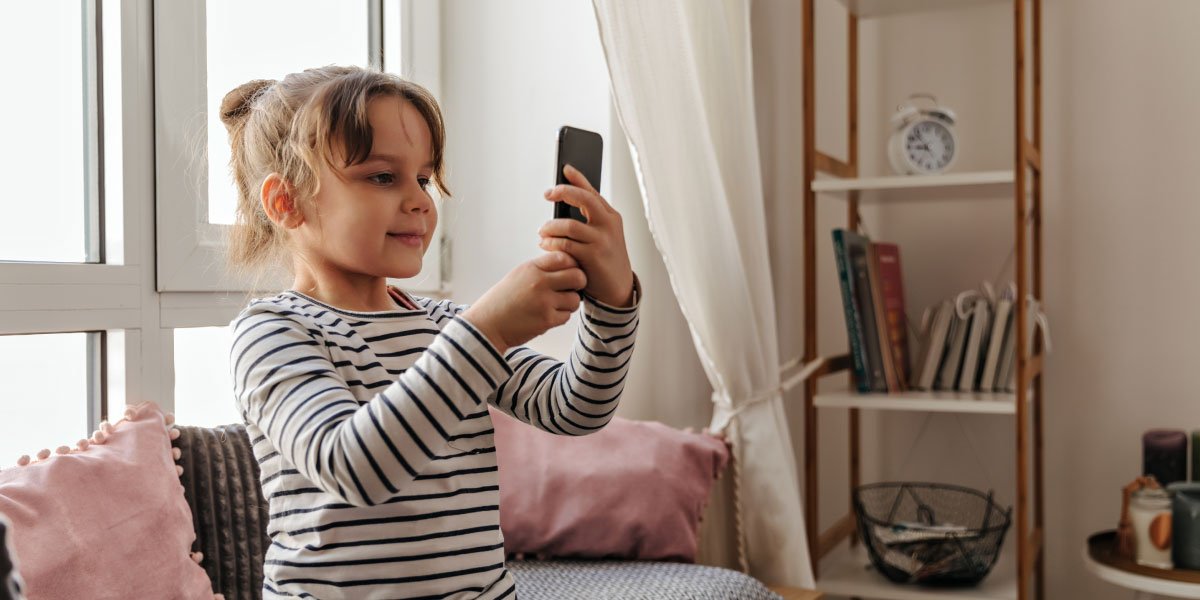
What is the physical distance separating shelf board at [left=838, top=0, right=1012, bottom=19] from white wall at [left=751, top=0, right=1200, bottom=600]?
75 mm

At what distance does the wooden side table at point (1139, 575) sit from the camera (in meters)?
1.62

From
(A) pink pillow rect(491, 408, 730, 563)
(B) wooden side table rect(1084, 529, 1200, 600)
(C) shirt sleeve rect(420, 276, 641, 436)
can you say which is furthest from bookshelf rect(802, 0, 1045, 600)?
(C) shirt sleeve rect(420, 276, 641, 436)

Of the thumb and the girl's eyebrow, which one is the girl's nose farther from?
the thumb

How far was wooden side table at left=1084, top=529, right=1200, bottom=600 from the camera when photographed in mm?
1616

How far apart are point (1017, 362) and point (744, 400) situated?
45 centimetres

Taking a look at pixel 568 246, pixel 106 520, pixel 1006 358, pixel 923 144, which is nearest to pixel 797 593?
pixel 1006 358

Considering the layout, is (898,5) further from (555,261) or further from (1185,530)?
(555,261)

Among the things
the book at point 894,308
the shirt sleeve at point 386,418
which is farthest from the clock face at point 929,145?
the shirt sleeve at point 386,418

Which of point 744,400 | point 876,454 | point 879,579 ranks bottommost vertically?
point 879,579

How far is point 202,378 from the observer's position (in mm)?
1474

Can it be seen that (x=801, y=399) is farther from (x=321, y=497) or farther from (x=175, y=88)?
(x=321, y=497)

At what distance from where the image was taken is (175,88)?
4.35ft

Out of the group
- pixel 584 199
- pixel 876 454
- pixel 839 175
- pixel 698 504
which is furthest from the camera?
pixel 876 454

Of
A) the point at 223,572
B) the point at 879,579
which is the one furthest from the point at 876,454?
the point at 223,572
